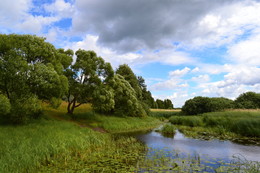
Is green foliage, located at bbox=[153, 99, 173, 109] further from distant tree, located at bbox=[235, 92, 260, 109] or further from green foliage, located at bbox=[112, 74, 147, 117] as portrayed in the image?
green foliage, located at bbox=[112, 74, 147, 117]

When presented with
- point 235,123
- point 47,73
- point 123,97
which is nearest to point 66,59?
point 47,73

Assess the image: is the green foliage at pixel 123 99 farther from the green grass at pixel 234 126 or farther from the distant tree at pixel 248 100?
the distant tree at pixel 248 100

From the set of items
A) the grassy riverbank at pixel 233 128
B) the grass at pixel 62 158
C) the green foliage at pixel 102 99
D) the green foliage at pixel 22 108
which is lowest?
the grass at pixel 62 158

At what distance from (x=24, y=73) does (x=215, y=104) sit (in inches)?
2214

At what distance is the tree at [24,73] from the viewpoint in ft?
58.4

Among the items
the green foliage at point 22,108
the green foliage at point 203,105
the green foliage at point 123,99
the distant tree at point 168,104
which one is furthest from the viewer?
the distant tree at point 168,104

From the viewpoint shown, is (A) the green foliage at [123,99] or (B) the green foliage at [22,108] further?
(A) the green foliage at [123,99]

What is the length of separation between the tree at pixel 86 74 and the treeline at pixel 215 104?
4130 cm

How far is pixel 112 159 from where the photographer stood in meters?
12.3

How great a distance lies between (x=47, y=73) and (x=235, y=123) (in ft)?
79.2

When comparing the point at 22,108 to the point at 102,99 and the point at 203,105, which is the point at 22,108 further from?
the point at 203,105

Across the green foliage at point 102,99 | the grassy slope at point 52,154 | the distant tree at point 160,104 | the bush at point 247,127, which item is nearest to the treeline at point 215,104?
the bush at point 247,127

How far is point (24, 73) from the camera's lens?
1839 cm

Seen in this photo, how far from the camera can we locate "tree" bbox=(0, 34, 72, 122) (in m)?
17.8
